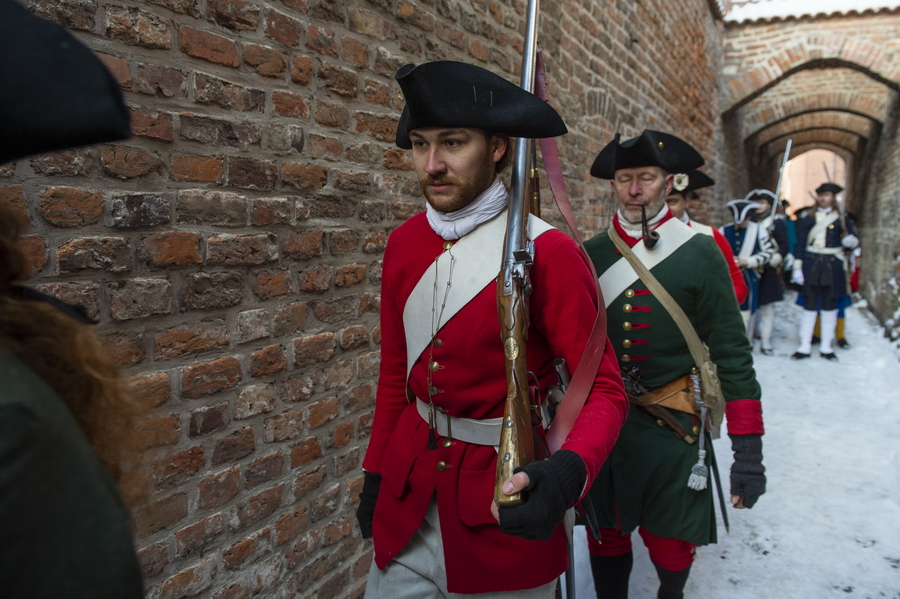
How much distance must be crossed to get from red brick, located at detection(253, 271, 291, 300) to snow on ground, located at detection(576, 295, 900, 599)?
1.98 meters

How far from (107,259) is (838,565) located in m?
3.62

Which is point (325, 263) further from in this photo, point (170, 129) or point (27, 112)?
point (27, 112)

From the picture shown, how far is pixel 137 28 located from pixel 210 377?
Answer: 3.33 ft

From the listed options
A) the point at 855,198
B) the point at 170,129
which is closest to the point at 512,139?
the point at 170,129

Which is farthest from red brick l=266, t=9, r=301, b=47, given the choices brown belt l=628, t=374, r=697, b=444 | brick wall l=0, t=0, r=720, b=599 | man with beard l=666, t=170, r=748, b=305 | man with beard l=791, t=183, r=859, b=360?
man with beard l=791, t=183, r=859, b=360

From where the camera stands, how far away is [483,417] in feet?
5.12

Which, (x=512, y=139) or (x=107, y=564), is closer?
(x=107, y=564)

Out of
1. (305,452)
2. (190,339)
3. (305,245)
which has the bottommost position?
(305,452)

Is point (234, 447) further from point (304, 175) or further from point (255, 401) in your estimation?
point (304, 175)

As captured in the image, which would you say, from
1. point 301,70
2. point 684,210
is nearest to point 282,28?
point 301,70

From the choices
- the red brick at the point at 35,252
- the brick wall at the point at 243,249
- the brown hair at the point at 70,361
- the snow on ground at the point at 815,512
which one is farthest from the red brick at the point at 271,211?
the snow on ground at the point at 815,512


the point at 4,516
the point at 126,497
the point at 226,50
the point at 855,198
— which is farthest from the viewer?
the point at 855,198

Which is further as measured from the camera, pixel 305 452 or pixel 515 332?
pixel 305 452

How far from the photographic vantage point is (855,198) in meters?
18.2
